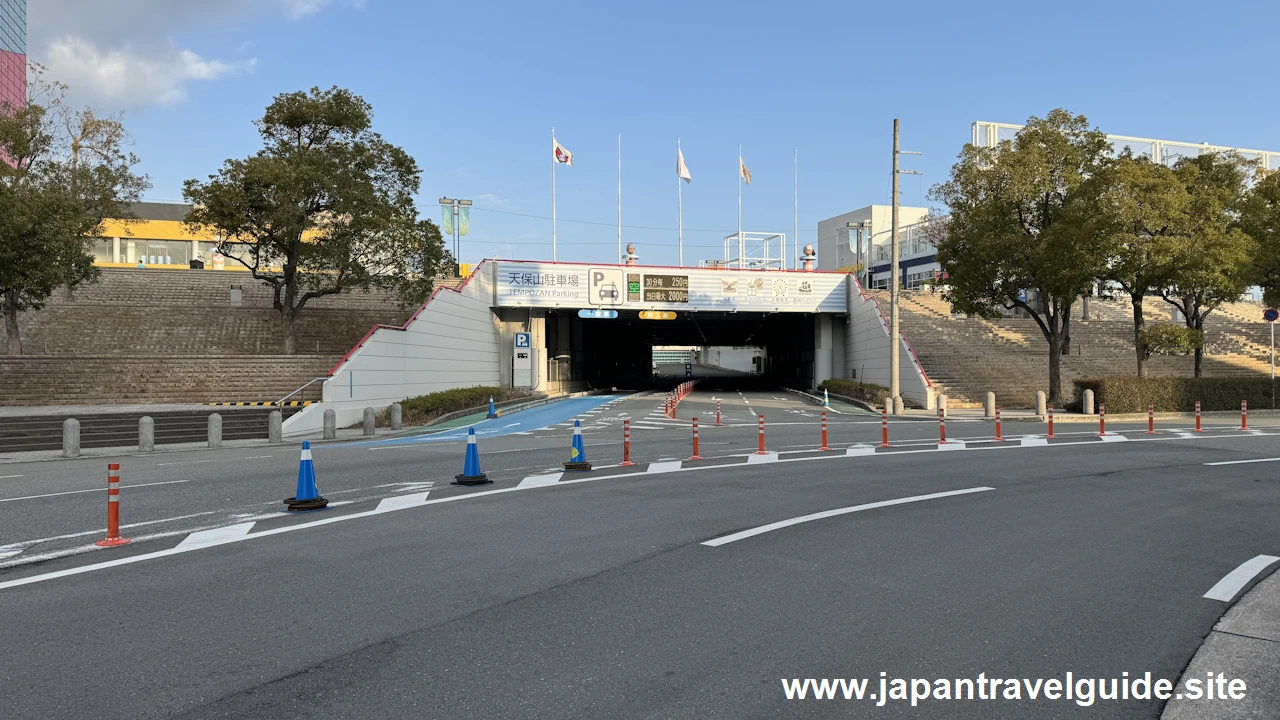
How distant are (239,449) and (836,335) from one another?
36726 mm

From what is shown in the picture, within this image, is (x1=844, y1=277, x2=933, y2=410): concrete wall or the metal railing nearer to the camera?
the metal railing

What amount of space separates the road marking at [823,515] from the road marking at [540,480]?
456 centimetres

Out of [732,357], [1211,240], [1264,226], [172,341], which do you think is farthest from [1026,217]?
[732,357]

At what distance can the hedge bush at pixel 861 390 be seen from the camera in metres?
36.0

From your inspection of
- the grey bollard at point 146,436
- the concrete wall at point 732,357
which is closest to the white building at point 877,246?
the concrete wall at point 732,357

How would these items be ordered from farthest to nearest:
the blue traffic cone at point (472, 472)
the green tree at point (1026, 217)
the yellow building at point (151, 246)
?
1. the yellow building at point (151, 246)
2. the green tree at point (1026, 217)
3. the blue traffic cone at point (472, 472)

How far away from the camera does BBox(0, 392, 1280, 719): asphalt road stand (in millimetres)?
4781

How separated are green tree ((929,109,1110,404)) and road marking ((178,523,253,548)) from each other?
29.5m

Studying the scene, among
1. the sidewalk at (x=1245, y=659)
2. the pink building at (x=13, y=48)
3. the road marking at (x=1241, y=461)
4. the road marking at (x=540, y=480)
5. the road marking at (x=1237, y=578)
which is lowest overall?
the road marking at (x=1241, y=461)

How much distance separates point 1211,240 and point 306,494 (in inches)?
1221

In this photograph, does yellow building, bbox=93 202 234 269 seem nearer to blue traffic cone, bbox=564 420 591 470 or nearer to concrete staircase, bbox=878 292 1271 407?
concrete staircase, bbox=878 292 1271 407

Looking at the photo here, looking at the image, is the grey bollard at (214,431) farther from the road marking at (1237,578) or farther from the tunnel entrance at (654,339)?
the tunnel entrance at (654,339)

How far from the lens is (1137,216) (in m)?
30.2

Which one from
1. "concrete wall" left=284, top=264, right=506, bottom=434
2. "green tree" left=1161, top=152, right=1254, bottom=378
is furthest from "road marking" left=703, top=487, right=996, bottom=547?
"green tree" left=1161, top=152, right=1254, bottom=378
